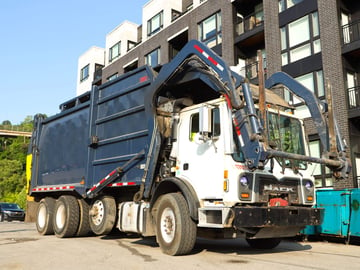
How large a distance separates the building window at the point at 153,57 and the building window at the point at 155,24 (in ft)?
5.59

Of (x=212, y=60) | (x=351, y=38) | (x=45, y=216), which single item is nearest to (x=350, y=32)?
(x=351, y=38)

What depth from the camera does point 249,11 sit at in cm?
2278

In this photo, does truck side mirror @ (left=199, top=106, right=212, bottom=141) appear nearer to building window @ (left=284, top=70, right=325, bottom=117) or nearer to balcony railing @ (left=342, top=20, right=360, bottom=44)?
building window @ (left=284, top=70, right=325, bottom=117)

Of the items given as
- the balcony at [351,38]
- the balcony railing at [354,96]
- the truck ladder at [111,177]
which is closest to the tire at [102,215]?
the truck ladder at [111,177]

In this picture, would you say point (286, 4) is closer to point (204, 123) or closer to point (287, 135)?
point (287, 135)

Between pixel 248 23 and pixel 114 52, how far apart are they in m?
16.0

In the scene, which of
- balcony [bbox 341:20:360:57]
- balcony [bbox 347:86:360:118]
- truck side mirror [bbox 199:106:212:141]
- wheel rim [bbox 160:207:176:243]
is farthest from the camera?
balcony [bbox 347:86:360:118]

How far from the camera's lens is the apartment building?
16312 millimetres

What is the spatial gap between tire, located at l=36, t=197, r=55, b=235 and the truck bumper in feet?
23.4

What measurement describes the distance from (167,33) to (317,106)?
2142cm

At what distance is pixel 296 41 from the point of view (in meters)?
18.9

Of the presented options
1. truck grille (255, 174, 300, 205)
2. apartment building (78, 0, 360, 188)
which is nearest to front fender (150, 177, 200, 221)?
truck grille (255, 174, 300, 205)

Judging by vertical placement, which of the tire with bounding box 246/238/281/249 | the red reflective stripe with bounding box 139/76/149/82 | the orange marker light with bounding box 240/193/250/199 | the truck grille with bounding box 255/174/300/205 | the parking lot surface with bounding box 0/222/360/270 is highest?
the red reflective stripe with bounding box 139/76/149/82

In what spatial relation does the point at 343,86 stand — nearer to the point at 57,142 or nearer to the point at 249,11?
the point at 249,11
